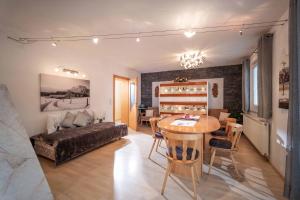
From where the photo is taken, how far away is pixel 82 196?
2.04m

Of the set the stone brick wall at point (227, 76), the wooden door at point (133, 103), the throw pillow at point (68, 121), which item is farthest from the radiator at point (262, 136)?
the throw pillow at point (68, 121)

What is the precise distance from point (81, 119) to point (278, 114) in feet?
13.9

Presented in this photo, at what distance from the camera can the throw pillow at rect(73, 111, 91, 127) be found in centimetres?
391

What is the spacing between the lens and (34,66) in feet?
10.7

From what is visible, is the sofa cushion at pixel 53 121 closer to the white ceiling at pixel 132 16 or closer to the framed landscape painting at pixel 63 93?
the framed landscape painting at pixel 63 93

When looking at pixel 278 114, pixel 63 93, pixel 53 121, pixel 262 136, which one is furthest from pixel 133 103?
pixel 278 114

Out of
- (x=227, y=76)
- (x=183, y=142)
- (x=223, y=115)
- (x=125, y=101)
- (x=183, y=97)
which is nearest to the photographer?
(x=183, y=142)

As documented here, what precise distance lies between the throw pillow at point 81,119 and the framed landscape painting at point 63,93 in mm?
276

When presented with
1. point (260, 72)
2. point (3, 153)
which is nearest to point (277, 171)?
point (260, 72)

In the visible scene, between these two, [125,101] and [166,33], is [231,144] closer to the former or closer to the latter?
[166,33]

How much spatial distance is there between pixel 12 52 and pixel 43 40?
2.02 feet

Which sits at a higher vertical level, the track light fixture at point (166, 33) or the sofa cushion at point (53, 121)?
the track light fixture at point (166, 33)

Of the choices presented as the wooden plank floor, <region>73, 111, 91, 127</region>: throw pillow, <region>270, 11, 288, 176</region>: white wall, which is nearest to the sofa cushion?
<region>73, 111, 91, 127</region>: throw pillow

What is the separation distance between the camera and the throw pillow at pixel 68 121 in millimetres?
3709
